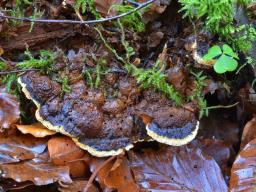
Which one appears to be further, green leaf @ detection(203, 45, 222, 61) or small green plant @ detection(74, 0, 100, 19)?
small green plant @ detection(74, 0, 100, 19)

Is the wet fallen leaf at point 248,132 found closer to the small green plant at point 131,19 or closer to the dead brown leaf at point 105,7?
the small green plant at point 131,19

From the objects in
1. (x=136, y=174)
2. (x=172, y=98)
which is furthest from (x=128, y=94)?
(x=136, y=174)

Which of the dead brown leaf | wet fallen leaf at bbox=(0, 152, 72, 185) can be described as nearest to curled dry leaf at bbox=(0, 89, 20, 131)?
wet fallen leaf at bbox=(0, 152, 72, 185)

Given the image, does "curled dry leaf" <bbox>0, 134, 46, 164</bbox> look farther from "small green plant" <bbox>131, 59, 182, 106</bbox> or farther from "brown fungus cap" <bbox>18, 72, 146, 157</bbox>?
"small green plant" <bbox>131, 59, 182, 106</bbox>

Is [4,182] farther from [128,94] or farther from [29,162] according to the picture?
[128,94]

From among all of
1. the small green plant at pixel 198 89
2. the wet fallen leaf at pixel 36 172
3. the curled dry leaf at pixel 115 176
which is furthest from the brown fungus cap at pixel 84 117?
the small green plant at pixel 198 89
